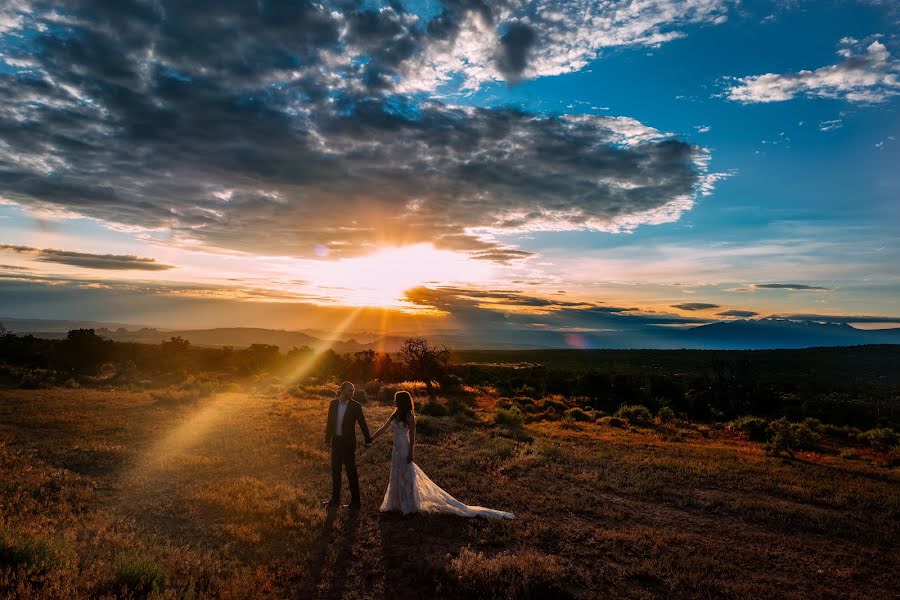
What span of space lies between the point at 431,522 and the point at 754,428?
21966 millimetres

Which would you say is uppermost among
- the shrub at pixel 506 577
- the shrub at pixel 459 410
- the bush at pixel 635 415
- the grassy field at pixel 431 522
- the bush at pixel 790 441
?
the shrub at pixel 506 577

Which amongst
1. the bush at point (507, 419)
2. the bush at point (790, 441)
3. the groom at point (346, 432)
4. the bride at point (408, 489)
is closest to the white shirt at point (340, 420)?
the groom at point (346, 432)

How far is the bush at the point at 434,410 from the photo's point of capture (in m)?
25.6

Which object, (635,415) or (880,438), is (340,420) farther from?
(880,438)

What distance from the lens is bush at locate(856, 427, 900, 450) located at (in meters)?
22.8

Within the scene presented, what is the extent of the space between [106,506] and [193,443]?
22.9 feet

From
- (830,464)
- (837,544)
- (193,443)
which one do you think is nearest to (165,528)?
(193,443)

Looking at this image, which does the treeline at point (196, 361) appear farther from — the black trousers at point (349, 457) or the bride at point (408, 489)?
the bride at point (408, 489)

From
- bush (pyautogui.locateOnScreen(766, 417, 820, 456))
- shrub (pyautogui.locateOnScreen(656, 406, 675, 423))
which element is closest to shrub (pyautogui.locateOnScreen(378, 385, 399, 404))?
shrub (pyautogui.locateOnScreen(656, 406, 675, 423))

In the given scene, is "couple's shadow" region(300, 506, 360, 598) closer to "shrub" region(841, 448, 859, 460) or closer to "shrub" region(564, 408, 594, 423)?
"shrub" region(564, 408, 594, 423)

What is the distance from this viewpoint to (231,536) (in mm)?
8734

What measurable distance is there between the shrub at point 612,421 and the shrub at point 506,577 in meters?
20.2

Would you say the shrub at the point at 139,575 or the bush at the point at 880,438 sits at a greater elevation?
the shrub at the point at 139,575

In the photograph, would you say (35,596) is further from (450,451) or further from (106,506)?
(450,451)
